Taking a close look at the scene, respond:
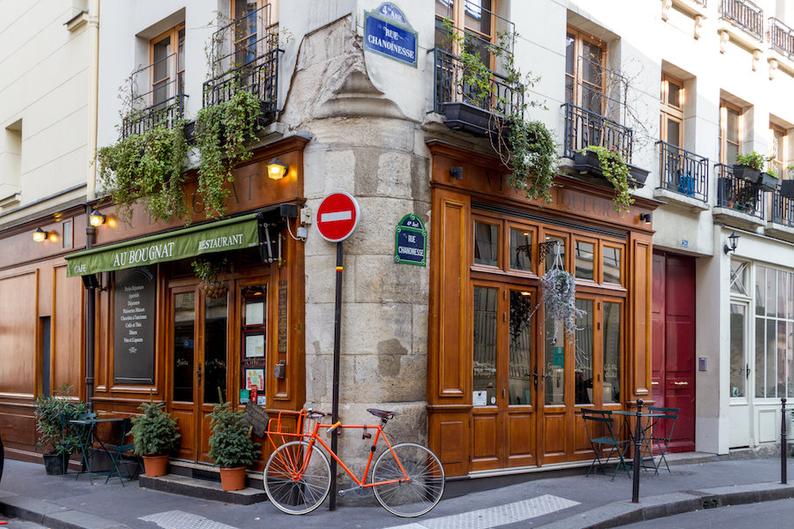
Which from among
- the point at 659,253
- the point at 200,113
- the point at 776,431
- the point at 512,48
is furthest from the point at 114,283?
the point at 776,431

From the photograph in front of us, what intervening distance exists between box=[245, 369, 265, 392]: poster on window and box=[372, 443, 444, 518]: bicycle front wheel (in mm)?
2027

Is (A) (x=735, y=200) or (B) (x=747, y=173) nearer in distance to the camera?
(B) (x=747, y=173)

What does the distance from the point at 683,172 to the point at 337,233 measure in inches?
275

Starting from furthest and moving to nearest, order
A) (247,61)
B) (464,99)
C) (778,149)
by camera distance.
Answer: (778,149), (247,61), (464,99)

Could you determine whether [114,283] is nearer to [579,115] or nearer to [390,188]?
[390,188]

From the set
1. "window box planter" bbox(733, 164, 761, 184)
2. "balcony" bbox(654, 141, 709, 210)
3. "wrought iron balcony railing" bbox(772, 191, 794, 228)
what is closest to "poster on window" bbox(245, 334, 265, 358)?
"balcony" bbox(654, 141, 709, 210)

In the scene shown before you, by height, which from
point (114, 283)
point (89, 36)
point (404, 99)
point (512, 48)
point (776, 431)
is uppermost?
point (89, 36)

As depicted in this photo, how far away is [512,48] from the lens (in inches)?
415

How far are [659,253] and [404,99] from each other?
19.6ft

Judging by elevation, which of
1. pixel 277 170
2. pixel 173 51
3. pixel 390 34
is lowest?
pixel 277 170

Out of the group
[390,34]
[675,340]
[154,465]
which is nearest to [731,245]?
[675,340]

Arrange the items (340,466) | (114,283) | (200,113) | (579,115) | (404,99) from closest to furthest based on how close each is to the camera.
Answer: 1. (340,466)
2. (404,99)
3. (200,113)
4. (579,115)
5. (114,283)

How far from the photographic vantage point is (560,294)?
419 inches

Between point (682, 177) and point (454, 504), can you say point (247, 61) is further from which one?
point (682, 177)
